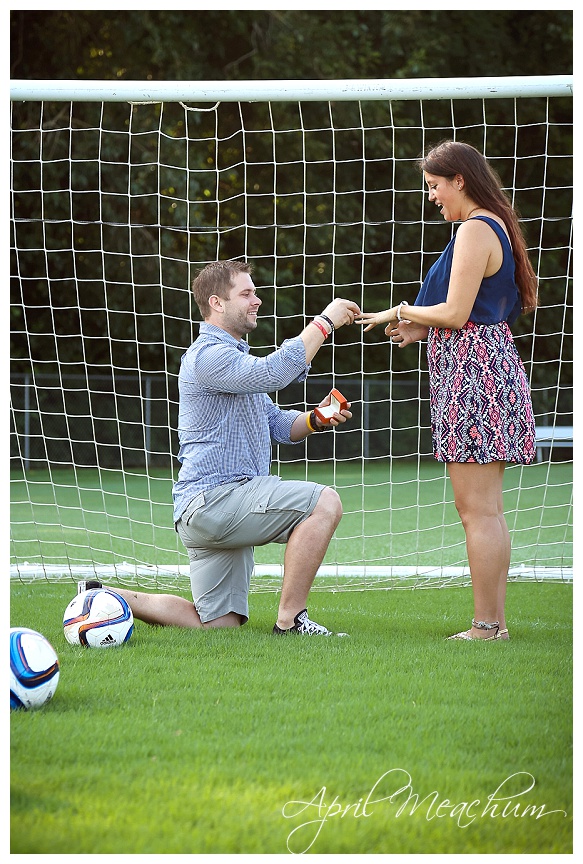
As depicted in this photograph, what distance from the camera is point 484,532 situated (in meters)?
3.76

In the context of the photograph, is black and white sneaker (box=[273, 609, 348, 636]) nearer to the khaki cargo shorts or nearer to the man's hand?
the khaki cargo shorts

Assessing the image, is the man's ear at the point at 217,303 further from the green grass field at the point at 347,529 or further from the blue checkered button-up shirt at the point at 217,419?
the green grass field at the point at 347,529

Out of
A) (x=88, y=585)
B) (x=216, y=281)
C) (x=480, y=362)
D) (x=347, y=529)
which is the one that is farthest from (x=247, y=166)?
(x=88, y=585)

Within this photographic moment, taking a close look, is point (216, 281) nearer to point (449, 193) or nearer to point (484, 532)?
point (449, 193)

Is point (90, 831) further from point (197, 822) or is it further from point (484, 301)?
point (484, 301)

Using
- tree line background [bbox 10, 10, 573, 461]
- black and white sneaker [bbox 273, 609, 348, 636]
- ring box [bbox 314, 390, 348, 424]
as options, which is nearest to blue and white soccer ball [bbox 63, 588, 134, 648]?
black and white sneaker [bbox 273, 609, 348, 636]

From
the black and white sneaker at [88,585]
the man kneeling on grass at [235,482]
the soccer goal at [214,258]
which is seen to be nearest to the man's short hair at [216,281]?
the man kneeling on grass at [235,482]

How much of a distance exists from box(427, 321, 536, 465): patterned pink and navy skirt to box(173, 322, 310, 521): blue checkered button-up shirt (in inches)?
24.4

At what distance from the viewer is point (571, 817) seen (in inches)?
83.1

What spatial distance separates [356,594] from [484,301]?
6.76 ft

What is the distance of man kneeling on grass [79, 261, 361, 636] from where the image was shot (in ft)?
13.0

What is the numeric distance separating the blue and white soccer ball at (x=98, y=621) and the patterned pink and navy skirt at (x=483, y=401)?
4.60 ft

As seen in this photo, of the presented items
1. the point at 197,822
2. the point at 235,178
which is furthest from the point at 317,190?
the point at 197,822

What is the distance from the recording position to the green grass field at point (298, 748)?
6.64 feet
